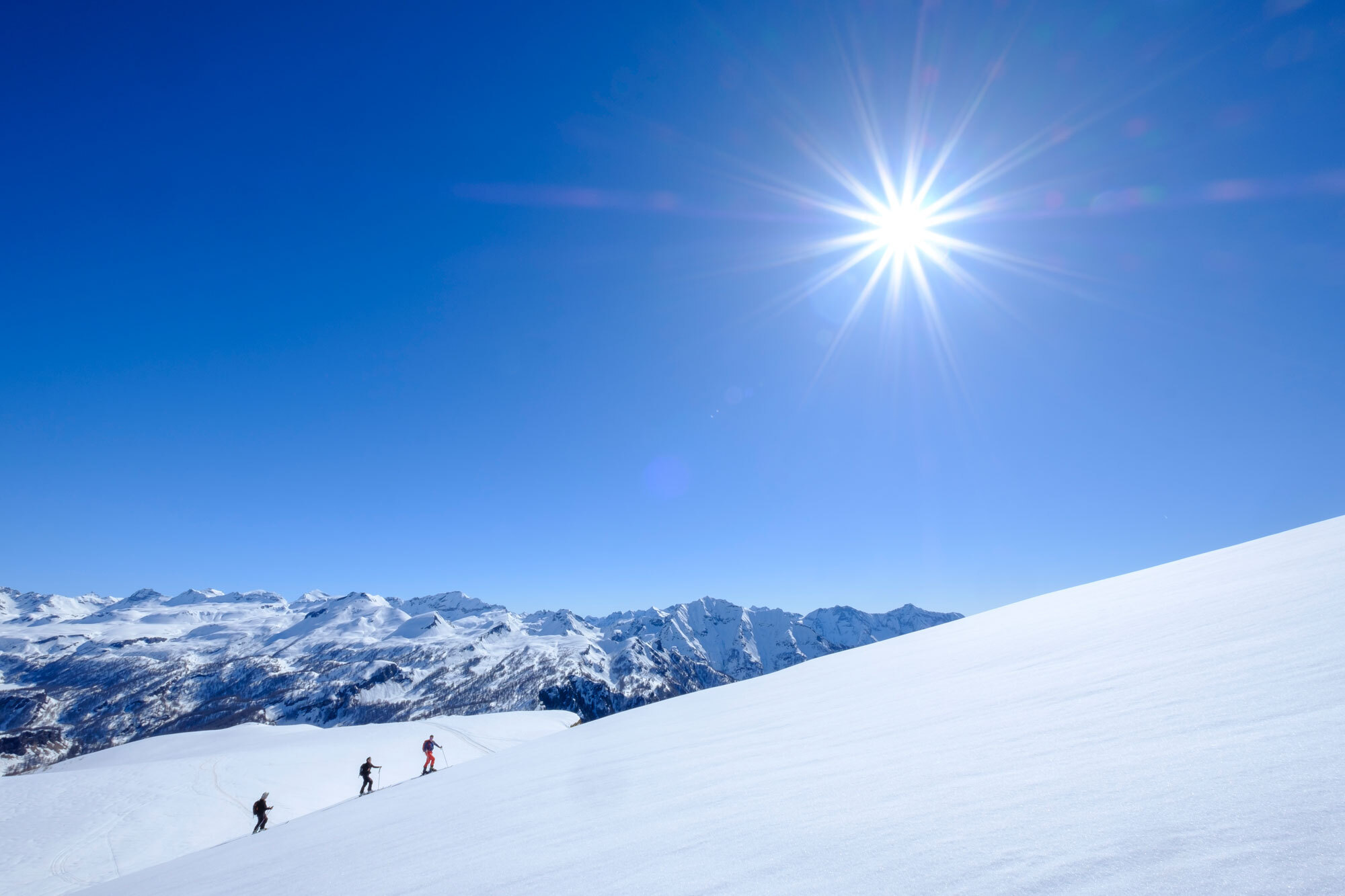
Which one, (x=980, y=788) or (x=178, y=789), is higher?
(x=980, y=788)

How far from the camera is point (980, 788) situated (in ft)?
12.2

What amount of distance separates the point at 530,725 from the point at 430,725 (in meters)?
7.06

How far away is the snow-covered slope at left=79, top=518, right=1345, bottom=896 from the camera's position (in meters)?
2.53

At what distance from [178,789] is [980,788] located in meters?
35.9

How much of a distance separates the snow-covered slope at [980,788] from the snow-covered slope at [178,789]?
14781 millimetres

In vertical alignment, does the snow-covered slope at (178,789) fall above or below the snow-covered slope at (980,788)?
below

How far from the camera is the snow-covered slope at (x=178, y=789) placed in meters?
19.2

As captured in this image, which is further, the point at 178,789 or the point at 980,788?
the point at 178,789

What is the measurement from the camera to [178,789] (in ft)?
81.8

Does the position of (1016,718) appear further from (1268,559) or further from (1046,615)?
(1268,559)

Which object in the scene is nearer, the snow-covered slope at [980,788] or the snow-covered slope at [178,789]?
the snow-covered slope at [980,788]

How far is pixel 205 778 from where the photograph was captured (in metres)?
26.2

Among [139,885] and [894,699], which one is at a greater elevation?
[894,699]

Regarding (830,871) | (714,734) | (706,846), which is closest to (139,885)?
(714,734)
